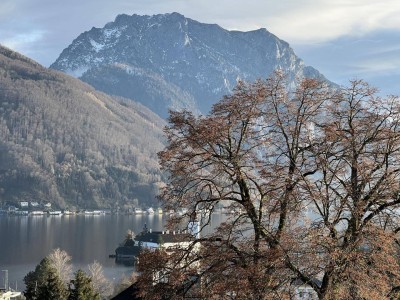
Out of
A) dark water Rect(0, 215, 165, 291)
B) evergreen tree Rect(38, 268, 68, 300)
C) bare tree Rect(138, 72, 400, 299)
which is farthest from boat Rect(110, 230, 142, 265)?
bare tree Rect(138, 72, 400, 299)

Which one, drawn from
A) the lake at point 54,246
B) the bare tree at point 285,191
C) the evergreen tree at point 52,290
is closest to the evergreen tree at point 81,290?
the evergreen tree at point 52,290

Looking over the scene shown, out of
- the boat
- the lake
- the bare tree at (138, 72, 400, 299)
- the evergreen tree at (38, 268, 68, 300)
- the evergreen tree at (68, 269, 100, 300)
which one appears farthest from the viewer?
the boat

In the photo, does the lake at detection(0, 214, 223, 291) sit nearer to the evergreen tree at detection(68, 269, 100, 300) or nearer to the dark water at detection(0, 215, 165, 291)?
the dark water at detection(0, 215, 165, 291)

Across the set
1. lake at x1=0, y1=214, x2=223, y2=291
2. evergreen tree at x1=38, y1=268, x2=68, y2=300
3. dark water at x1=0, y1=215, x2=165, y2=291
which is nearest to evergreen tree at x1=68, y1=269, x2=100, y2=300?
evergreen tree at x1=38, y1=268, x2=68, y2=300

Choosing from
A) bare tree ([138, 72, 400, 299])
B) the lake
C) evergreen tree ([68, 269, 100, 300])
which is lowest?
the lake

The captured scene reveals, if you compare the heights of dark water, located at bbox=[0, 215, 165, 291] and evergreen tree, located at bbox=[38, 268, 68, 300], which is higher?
evergreen tree, located at bbox=[38, 268, 68, 300]

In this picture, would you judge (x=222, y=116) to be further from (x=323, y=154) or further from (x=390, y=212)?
(x=390, y=212)

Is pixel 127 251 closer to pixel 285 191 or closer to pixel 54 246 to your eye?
pixel 54 246

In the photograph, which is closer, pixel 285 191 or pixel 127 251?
pixel 285 191

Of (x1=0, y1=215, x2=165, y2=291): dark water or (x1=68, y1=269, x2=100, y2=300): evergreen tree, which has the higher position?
(x1=68, y1=269, x2=100, y2=300): evergreen tree

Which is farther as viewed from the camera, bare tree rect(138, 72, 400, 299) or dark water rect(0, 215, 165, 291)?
dark water rect(0, 215, 165, 291)

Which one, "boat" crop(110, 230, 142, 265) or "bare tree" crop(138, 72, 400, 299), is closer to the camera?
"bare tree" crop(138, 72, 400, 299)

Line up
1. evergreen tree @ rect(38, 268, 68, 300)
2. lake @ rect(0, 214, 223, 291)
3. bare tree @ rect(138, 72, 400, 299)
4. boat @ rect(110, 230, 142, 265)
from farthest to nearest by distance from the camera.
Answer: boat @ rect(110, 230, 142, 265) < lake @ rect(0, 214, 223, 291) < evergreen tree @ rect(38, 268, 68, 300) < bare tree @ rect(138, 72, 400, 299)

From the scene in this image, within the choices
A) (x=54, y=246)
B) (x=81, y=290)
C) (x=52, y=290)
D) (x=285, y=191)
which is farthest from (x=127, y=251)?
(x=285, y=191)
